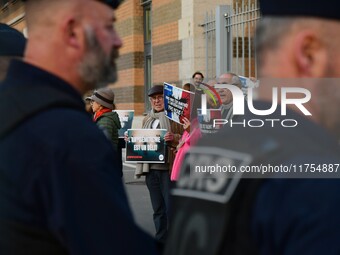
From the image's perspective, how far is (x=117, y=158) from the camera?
82.1 inches

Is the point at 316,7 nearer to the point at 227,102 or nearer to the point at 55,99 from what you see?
the point at 55,99

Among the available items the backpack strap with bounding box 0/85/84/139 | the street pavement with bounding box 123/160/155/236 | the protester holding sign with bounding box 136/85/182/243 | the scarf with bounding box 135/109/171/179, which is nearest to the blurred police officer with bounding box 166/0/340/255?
the backpack strap with bounding box 0/85/84/139

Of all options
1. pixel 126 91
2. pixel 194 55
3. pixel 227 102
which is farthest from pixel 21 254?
pixel 126 91

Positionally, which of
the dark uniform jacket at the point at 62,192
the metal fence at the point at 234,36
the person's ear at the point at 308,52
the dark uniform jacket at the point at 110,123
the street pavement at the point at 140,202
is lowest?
the street pavement at the point at 140,202

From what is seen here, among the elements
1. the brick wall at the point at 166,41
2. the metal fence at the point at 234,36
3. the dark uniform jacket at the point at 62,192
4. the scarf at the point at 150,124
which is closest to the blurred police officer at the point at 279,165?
the dark uniform jacket at the point at 62,192

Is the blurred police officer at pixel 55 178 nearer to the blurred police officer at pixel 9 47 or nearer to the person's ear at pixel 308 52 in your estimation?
the person's ear at pixel 308 52

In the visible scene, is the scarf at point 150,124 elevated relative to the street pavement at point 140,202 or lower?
elevated

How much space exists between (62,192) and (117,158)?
0.75ft

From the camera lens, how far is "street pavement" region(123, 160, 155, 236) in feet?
30.7

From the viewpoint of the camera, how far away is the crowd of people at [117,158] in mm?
1501

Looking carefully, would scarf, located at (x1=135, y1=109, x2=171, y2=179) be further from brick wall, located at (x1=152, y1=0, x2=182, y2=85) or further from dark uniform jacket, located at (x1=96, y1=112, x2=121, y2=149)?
brick wall, located at (x1=152, y1=0, x2=182, y2=85)

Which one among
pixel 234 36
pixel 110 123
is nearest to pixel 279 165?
pixel 110 123

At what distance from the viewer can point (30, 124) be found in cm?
200

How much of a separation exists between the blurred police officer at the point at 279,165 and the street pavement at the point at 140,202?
5906 mm
